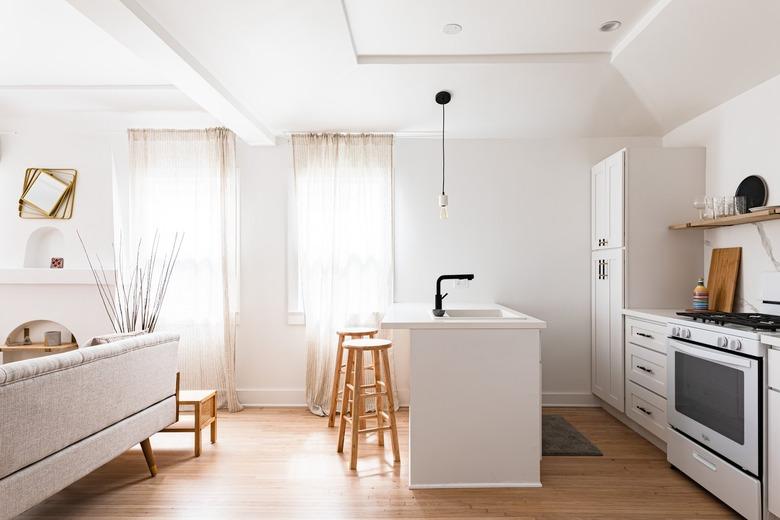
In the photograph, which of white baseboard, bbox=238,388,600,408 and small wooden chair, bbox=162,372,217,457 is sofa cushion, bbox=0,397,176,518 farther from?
white baseboard, bbox=238,388,600,408

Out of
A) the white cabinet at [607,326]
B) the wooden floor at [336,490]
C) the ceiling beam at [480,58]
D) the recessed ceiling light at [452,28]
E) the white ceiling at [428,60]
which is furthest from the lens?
the white cabinet at [607,326]

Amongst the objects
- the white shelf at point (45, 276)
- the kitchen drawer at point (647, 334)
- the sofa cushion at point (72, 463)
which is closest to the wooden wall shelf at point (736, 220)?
the kitchen drawer at point (647, 334)

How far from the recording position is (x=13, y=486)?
183 cm

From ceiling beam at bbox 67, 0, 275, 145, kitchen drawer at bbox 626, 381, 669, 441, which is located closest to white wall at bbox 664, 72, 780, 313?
kitchen drawer at bbox 626, 381, 669, 441

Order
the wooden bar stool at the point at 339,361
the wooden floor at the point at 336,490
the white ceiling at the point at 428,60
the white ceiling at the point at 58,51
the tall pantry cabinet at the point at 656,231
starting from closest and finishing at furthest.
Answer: the wooden floor at the point at 336,490
the white ceiling at the point at 428,60
the white ceiling at the point at 58,51
the tall pantry cabinet at the point at 656,231
the wooden bar stool at the point at 339,361

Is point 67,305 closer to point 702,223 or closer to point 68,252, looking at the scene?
point 68,252

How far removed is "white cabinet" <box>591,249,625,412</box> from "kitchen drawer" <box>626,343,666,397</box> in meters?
0.14

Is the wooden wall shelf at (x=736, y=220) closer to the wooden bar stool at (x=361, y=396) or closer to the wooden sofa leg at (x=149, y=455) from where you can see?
the wooden bar stool at (x=361, y=396)

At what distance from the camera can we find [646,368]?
328cm

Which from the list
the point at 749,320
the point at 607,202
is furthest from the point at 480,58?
the point at 749,320

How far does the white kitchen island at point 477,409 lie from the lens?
2.68 metres

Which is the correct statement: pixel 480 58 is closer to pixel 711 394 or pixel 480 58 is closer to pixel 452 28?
pixel 452 28

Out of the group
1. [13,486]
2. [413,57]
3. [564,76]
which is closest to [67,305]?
[13,486]

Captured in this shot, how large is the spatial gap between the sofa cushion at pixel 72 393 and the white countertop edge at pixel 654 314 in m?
3.02
